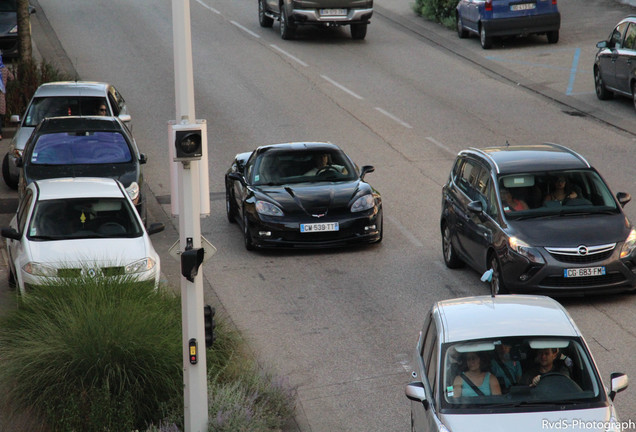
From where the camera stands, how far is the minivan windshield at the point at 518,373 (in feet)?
24.9

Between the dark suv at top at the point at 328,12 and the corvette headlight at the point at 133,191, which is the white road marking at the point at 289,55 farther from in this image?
the corvette headlight at the point at 133,191

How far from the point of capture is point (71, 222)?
13852mm

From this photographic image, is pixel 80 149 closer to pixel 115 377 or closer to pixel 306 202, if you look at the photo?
pixel 306 202

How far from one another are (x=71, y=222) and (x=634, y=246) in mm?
6988

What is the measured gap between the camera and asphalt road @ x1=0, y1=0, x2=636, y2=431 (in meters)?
11.7

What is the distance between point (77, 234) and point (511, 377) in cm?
740

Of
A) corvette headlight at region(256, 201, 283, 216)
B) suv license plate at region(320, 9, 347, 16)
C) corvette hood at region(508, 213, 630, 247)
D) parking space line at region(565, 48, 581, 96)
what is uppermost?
corvette hood at region(508, 213, 630, 247)

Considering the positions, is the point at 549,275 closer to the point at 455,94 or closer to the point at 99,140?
the point at 99,140

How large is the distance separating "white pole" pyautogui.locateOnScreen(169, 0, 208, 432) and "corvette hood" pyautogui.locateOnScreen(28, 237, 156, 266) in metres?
3.85

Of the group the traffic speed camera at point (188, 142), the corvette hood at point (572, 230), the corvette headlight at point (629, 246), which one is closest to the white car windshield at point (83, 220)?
the corvette hood at point (572, 230)

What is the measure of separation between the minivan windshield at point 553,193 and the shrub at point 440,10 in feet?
70.8

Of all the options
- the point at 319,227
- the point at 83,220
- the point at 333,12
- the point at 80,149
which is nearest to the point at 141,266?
the point at 83,220

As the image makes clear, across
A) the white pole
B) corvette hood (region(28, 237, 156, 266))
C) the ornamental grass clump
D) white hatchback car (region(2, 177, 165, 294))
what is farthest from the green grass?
corvette hood (region(28, 237, 156, 266))

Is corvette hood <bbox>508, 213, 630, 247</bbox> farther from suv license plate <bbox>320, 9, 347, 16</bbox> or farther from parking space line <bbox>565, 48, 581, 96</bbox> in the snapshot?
suv license plate <bbox>320, 9, 347, 16</bbox>
